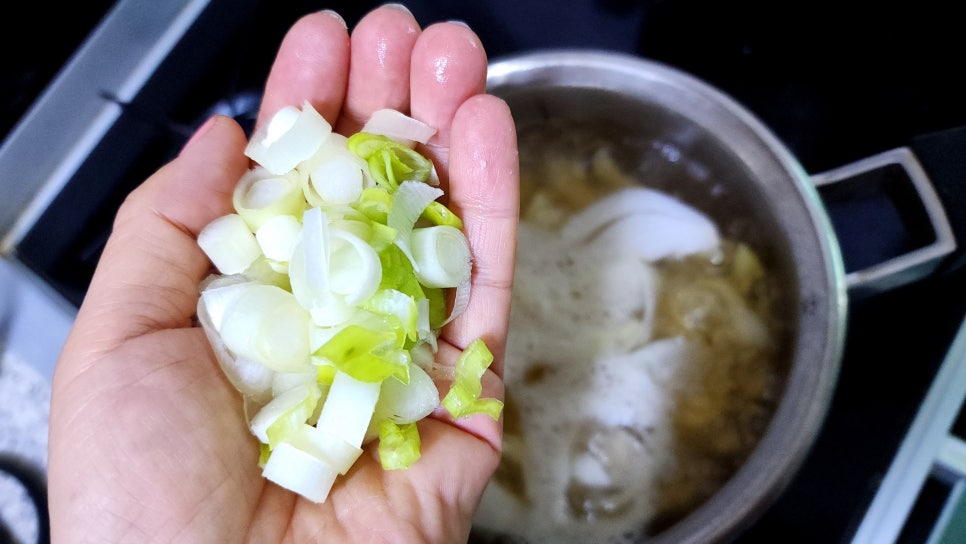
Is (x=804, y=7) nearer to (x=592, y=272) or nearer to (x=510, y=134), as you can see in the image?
(x=592, y=272)

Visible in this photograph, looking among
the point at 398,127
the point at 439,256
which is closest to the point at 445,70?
the point at 398,127

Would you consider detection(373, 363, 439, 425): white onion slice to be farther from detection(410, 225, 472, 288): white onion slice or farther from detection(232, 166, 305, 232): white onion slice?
detection(232, 166, 305, 232): white onion slice

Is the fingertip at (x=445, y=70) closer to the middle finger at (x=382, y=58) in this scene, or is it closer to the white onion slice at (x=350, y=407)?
the middle finger at (x=382, y=58)

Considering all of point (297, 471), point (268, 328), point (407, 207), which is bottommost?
point (297, 471)

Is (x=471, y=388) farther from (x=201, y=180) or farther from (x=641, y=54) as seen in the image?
(x=641, y=54)

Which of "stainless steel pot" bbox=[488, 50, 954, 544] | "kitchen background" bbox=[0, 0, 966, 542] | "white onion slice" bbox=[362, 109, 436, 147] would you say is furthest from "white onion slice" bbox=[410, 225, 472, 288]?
"kitchen background" bbox=[0, 0, 966, 542]

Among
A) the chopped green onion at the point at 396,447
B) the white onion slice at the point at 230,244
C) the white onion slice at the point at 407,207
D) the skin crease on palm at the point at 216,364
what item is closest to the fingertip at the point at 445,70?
the skin crease on palm at the point at 216,364
